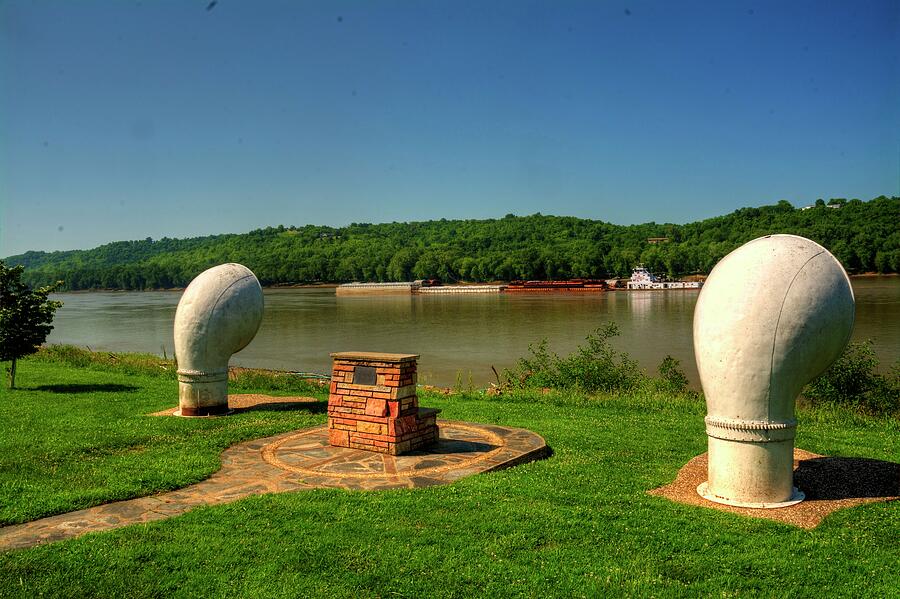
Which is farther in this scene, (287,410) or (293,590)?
(287,410)

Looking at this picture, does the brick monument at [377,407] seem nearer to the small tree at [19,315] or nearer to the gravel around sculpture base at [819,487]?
the gravel around sculpture base at [819,487]

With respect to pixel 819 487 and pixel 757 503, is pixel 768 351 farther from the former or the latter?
pixel 819 487

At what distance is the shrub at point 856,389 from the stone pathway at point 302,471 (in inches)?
290

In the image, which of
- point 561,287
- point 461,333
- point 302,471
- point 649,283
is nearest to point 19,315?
point 302,471

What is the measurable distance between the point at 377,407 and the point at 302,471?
3.95ft

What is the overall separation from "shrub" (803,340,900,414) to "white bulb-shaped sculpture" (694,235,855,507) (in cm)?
789

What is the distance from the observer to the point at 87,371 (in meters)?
18.5

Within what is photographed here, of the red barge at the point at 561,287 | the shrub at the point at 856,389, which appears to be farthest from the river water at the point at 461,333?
the red barge at the point at 561,287

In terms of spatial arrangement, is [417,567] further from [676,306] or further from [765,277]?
[676,306]

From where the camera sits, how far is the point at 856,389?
13586 mm

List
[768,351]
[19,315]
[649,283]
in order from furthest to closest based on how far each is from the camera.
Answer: [649,283] < [19,315] < [768,351]

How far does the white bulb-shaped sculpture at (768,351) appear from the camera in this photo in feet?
20.9

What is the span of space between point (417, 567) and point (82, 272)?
505ft

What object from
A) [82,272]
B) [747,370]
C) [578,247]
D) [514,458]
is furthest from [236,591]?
[82,272]
